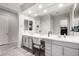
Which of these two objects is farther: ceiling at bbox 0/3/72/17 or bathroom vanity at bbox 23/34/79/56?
ceiling at bbox 0/3/72/17

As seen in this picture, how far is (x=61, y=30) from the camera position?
1.49 m

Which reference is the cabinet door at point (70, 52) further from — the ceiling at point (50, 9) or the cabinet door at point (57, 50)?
the ceiling at point (50, 9)

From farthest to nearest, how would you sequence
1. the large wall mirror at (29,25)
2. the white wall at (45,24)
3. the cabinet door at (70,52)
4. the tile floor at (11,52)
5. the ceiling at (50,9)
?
the large wall mirror at (29,25) < the tile floor at (11,52) < the white wall at (45,24) < the ceiling at (50,9) < the cabinet door at (70,52)

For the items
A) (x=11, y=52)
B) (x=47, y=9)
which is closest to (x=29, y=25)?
(x=47, y=9)

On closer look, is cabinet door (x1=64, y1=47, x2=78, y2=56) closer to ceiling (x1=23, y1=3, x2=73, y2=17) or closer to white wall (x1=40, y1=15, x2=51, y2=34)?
white wall (x1=40, y1=15, x2=51, y2=34)

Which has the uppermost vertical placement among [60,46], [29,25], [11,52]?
[29,25]

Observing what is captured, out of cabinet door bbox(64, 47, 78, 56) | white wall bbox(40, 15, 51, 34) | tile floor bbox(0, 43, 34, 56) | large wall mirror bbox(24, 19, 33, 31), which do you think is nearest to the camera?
cabinet door bbox(64, 47, 78, 56)

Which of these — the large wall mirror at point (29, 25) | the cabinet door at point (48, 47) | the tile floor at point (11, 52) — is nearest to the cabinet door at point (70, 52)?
the cabinet door at point (48, 47)

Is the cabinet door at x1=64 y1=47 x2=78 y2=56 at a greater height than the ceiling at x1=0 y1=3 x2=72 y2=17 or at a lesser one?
lesser

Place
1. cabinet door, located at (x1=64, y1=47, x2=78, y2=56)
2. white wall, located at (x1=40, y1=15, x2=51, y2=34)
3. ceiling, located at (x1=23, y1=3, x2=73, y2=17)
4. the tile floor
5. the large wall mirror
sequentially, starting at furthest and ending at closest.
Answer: the large wall mirror
the tile floor
white wall, located at (x1=40, y1=15, x2=51, y2=34)
ceiling, located at (x1=23, y1=3, x2=73, y2=17)
cabinet door, located at (x1=64, y1=47, x2=78, y2=56)

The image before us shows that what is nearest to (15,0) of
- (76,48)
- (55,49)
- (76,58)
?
(55,49)

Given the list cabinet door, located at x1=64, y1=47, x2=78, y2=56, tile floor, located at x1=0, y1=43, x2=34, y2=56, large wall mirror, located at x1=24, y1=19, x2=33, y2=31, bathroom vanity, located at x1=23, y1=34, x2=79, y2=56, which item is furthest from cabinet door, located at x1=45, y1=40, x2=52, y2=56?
large wall mirror, located at x1=24, y1=19, x2=33, y2=31

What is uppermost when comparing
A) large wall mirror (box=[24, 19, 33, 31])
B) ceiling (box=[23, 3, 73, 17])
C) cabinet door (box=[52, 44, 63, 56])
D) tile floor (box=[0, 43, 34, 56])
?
ceiling (box=[23, 3, 73, 17])

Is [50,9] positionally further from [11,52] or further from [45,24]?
[11,52]
